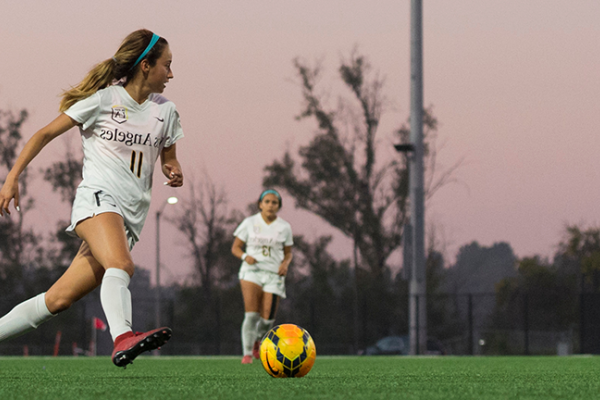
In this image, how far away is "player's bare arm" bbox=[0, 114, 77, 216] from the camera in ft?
16.5

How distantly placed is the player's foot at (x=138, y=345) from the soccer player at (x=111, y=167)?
189 mm

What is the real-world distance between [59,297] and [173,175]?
1047mm

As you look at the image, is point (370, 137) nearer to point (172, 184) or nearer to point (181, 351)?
point (181, 351)

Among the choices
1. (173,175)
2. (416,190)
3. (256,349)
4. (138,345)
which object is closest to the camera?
(138,345)

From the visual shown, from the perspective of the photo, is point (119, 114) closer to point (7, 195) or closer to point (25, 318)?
point (7, 195)

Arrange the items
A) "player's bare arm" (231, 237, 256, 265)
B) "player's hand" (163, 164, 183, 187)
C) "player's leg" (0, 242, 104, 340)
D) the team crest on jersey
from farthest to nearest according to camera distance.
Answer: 1. "player's bare arm" (231, 237, 256, 265)
2. "player's hand" (163, 164, 183, 187)
3. the team crest on jersey
4. "player's leg" (0, 242, 104, 340)

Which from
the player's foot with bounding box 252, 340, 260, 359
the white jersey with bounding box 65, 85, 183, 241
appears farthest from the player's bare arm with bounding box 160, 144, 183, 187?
the player's foot with bounding box 252, 340, 260, 359

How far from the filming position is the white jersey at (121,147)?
17.9ft

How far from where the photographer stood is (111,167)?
5484mm

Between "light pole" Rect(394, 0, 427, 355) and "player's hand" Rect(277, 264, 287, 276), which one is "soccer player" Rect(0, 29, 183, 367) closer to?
"player's hand" Rect(277, 264, 287, 276)

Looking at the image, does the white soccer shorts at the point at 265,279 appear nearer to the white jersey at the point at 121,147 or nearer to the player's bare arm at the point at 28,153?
the white jersey at the point at 121,147

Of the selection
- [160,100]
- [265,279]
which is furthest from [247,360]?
[160,100]

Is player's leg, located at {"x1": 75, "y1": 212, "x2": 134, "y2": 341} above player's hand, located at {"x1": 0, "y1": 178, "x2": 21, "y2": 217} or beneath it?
beneath

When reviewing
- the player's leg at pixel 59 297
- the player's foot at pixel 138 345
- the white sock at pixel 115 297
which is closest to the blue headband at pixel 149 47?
the player's leg at pixel 59 297
